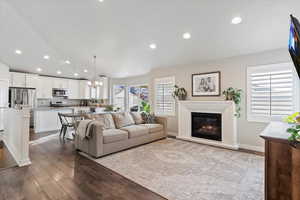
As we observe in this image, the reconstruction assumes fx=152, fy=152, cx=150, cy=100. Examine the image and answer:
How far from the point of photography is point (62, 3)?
3301mm

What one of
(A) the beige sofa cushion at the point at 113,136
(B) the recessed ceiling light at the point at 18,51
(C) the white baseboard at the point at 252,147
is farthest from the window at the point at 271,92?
(B) the recessed ceiling light at the point at 18,51

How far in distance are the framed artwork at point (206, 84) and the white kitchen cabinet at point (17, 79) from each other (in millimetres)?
6745

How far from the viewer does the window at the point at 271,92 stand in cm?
348

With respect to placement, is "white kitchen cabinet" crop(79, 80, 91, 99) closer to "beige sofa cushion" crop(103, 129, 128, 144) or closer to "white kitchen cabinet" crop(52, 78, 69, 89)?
"white kitchen cabinet" crop(52, 78, 69, 89)

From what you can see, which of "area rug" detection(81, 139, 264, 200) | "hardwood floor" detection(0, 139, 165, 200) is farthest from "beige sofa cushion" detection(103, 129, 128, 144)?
"hardwood floor" detection(0, 139, 165, 200)

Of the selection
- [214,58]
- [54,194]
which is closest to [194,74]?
[214,58]

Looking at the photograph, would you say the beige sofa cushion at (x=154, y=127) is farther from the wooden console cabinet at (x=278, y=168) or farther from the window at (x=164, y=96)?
the wooden console cabinet at (x=278, y=168)

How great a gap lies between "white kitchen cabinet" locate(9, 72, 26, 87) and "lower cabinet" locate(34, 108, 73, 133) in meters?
1.38

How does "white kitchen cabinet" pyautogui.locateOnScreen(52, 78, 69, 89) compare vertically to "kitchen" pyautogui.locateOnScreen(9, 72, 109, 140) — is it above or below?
above

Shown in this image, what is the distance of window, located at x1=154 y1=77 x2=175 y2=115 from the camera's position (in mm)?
5703

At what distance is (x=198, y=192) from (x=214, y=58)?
12.2 feet

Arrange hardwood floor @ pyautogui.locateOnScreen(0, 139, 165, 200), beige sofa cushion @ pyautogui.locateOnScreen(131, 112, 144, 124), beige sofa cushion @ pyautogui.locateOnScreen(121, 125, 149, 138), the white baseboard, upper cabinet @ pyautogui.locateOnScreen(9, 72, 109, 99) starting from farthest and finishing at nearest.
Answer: upper cabinet @ pyautogui.locateOnScreen(9, 72, 109, 99), beige sofa cushion @ pyautogui.locateOnScreen(131, 112, 144, 124), beige sofa cushion @ pyautogui.locateOnScreen(121, 125, 149, 138), the white baseboard, hardwood floor @ pyautogui.locateOnScreen(0, 139, 165, 200)

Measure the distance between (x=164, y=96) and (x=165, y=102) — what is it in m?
0.24

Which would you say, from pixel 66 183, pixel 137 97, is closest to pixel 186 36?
pixel 66 183
